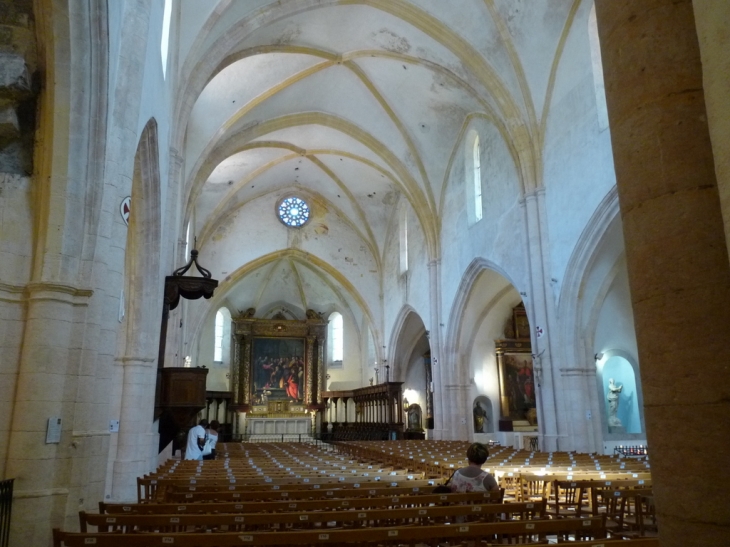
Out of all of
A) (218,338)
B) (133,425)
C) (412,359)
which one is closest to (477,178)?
(412,359)

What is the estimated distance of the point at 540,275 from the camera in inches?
576

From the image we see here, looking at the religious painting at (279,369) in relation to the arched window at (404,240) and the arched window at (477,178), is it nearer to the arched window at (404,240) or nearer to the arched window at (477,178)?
the arched window at (404,240)

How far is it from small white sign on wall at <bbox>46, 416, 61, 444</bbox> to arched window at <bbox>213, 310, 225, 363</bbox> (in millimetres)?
25568

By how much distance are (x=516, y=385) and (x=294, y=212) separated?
13.3 metres

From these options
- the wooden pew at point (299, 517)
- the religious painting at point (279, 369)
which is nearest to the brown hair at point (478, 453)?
the wooden pew at point (299, 517)

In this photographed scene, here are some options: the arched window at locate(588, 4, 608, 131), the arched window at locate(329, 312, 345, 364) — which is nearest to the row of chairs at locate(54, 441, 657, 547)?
the arched window at locate(588, 4, 608, 131)

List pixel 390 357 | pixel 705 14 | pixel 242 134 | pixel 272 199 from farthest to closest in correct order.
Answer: pixel 272 199, pixel 390 357, pixel 242 134, pixel 705 14

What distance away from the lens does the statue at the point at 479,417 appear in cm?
2153

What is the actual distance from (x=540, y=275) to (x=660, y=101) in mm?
12364

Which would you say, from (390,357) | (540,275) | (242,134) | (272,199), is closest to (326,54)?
(242,134)

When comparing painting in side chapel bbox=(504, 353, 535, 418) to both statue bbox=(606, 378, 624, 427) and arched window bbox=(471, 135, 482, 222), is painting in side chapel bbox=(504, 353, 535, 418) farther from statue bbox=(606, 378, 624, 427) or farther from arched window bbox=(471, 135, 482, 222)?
arched window bbox=(471, 135, 482, 222)

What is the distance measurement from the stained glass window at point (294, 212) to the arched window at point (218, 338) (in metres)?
6.35

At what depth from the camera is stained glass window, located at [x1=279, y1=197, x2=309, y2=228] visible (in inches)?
1133

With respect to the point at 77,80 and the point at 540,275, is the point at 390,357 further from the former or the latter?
the point at 77,80
